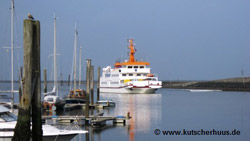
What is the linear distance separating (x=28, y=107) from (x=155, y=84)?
67.8m

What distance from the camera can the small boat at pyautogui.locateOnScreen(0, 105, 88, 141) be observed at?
15.4 meters

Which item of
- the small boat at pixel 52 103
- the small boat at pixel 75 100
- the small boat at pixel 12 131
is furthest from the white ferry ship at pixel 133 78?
the small boat at pixel 12 131

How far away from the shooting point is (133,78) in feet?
269

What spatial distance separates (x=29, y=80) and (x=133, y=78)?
69.5 meters

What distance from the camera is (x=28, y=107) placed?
12641mm

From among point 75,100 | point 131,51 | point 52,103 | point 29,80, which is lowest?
point 75,100

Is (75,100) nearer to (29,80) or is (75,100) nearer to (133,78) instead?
(29,80)

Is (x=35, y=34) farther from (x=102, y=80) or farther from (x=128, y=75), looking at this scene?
(x=102, y=80)

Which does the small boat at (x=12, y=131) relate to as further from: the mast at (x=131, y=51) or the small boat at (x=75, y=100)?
the mast at (x=131, y=51)

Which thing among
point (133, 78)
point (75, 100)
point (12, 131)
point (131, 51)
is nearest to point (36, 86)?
point (12, 131)

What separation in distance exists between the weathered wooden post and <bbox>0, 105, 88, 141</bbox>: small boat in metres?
2.74

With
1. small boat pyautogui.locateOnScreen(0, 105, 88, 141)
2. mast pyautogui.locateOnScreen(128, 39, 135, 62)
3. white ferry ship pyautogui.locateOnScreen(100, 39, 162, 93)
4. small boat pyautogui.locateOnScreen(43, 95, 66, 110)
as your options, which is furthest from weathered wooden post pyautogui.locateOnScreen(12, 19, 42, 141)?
mast pyautogui.locateOnScreen(128, 39, 135, 62)

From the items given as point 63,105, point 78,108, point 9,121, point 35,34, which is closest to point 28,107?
point 35,34

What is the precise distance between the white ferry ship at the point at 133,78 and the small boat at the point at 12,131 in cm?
6214
